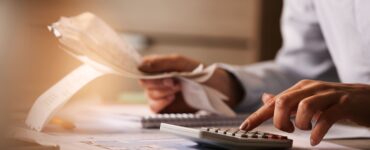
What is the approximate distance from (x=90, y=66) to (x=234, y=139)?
0.33 m

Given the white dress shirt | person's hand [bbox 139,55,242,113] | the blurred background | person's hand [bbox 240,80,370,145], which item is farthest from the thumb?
the blurred background

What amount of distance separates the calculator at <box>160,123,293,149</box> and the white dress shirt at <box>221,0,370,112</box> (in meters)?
0.49

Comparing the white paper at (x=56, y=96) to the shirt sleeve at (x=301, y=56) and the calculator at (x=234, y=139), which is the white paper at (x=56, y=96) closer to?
the calculator at (x=234, y=139)

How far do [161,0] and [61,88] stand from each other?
130 centimetres

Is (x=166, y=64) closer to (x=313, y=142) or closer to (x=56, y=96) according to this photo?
(x=56, y=96)

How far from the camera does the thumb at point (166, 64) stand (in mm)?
970

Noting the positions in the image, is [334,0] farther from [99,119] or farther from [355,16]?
[99,119]

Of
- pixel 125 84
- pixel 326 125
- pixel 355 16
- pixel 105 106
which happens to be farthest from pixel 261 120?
pixel 125 84

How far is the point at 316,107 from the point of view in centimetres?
66

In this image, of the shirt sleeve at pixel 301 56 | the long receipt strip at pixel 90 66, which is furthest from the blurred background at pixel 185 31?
the long receipt strip at pixel 90 66

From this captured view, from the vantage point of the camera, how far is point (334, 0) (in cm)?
112

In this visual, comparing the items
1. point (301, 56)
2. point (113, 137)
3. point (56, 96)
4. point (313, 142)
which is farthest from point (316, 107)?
point (301, 56)

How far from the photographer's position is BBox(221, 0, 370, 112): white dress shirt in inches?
→ 42.6

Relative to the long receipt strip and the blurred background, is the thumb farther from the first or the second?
the blurred background
